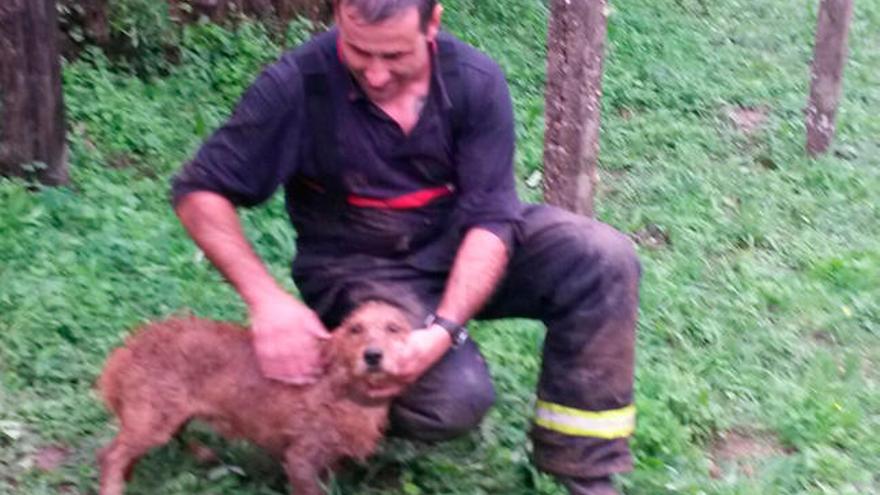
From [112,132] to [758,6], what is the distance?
7.96m

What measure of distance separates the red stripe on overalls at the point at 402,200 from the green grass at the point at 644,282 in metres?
0.83

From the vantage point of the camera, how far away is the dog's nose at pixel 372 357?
12.0 ft

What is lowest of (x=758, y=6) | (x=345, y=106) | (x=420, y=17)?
(x=758, y=6)

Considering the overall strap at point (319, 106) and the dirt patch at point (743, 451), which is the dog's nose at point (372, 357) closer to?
the overall strap at point (319, 106)

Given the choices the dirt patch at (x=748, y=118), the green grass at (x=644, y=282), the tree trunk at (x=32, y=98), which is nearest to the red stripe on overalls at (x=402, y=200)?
the green grass at (x=644, y=282)

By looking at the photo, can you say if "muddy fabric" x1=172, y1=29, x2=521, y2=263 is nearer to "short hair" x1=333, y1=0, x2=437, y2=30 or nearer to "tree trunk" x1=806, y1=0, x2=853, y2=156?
"short hair" x1=333, y1=0, x2=437, y2=30

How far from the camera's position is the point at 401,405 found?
158 inches

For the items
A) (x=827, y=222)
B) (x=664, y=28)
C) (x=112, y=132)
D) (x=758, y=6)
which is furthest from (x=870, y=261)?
(x=758, y=6)

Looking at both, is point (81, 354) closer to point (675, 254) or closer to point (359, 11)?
point (359, 11)

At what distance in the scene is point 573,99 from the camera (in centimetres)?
559

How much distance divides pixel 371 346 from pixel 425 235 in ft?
2.08

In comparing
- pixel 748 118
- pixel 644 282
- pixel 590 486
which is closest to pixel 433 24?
pixel 590 486

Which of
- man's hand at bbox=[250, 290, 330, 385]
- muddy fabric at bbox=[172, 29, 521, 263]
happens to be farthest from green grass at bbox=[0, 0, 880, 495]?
muddy fabric at bbox=[172, 29, 521, 263]

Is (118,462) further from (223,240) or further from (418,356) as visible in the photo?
(418,356)
